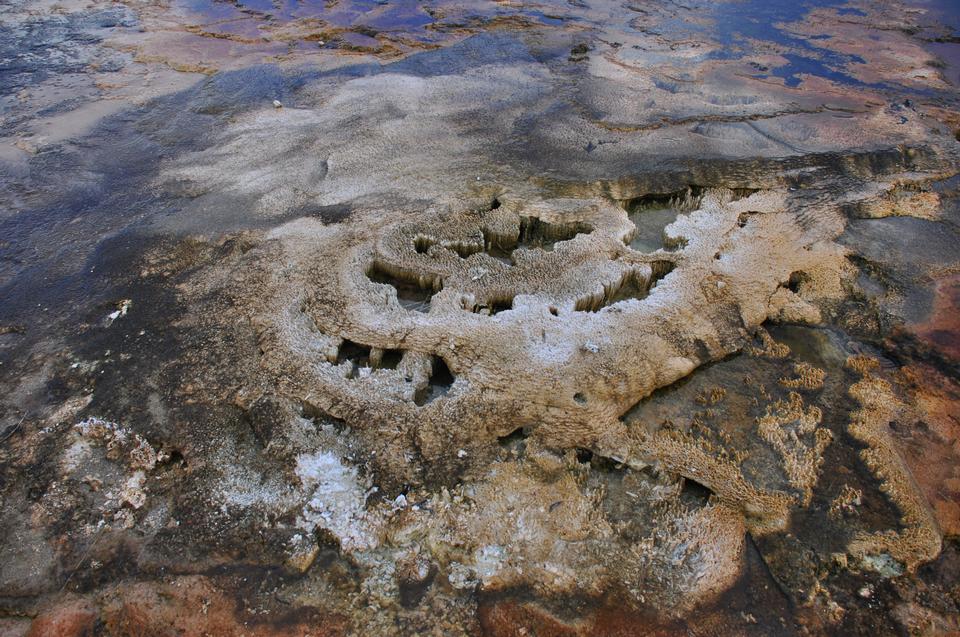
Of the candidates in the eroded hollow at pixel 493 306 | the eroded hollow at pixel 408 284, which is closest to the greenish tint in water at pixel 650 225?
the eroded hollow at pixel 493 306

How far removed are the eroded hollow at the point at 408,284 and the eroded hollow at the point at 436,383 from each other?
436 mm

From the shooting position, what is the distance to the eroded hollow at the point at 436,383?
7.73 ft

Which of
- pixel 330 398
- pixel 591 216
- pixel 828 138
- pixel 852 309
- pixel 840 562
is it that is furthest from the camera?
pixel 828 138

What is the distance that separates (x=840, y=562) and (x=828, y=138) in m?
3.28

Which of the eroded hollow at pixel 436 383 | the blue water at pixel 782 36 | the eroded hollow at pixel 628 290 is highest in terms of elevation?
the blue water at pixel 782 36

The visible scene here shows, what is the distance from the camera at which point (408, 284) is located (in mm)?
2936

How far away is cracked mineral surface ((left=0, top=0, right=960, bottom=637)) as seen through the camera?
181 cm

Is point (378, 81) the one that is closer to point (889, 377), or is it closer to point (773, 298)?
point (773, 298)

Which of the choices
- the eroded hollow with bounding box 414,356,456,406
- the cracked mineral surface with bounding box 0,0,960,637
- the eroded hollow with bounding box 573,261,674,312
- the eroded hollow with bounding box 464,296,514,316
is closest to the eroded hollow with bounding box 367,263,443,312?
the cracked mineral surface with bounding box 0,0,960,637

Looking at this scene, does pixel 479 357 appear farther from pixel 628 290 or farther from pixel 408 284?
pixel 628 290

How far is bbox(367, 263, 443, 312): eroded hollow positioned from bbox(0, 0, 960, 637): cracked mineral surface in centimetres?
2

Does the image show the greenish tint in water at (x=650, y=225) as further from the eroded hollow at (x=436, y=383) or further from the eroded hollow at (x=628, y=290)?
the eroded hollow at (x=436, y=383)

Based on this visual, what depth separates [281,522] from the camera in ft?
6.35

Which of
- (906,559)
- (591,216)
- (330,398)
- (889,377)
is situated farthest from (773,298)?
(330,398)
